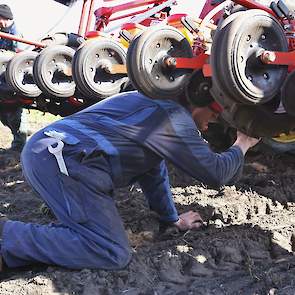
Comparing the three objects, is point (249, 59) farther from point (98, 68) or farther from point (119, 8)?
point (119, 8)

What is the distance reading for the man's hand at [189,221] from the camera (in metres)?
3.13

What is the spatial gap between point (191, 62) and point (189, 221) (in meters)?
0.88

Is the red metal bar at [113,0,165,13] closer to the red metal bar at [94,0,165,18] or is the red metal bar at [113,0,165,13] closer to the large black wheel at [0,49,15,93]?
the red metal bar at [94,0,165,18]

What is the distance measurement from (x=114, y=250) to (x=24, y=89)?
3.05 m

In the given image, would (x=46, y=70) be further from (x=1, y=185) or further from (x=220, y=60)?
(x=220, y=60)

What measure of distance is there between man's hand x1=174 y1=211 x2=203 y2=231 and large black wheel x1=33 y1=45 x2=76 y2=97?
7.08 feet

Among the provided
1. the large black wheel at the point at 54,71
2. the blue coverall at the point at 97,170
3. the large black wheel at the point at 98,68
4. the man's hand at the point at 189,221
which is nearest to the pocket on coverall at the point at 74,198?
the blue coverall at the point at 97,170

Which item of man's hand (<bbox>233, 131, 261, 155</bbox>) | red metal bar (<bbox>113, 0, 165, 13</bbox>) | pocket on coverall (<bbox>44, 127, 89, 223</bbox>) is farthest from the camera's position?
red metal bar (<bbox>113, 0, 165, 13</bbox>)

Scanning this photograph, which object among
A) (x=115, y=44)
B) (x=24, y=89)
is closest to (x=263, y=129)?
(x=115, y=44)

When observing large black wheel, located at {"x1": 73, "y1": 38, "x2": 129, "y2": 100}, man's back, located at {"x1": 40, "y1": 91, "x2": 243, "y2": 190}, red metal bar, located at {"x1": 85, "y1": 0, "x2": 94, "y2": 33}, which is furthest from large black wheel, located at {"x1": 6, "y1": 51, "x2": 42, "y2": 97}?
man's back, located at {"x1": 40, "y1": 91, "x2": 243, "y2": 190}

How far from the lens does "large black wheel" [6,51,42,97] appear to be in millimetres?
5250

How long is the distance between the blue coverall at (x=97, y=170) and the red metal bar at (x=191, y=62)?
218 mm

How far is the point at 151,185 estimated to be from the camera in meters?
3.11

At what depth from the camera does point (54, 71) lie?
4977 millimetres
